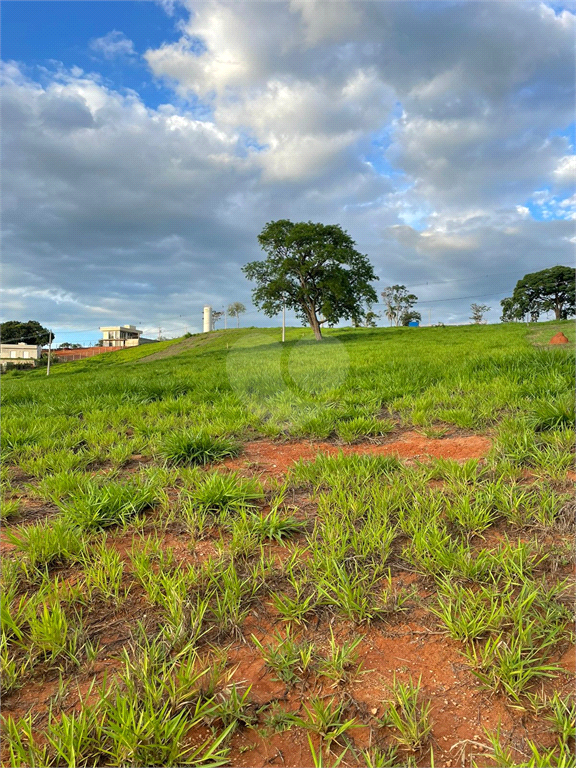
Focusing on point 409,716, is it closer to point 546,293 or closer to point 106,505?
point 106,505

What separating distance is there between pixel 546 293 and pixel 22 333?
120 metres

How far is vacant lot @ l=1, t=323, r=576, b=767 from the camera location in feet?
5.05

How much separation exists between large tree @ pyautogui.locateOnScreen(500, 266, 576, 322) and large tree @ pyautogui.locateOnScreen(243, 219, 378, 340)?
48.1 m

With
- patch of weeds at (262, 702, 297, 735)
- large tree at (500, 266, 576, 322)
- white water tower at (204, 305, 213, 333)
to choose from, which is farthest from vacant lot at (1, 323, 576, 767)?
white water tower at (204, 305, 213, 333)

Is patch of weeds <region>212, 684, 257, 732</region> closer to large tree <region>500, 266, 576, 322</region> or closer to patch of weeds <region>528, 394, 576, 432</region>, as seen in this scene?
patch of weeds <region>528, 394, 576, 432</region>

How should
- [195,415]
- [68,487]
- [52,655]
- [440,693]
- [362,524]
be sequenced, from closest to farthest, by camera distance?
[440,693]
[52,655]
[362,524]
[68,487]
[195,415]

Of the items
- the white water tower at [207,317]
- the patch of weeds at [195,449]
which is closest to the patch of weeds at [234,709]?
the patch of weeds at [195,449]

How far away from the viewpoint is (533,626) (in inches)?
75.9

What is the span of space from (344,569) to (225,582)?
0.69 metres

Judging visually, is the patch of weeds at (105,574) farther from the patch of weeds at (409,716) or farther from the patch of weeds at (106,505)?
the patch of weeds at (409,716)

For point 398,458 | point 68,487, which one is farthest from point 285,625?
point 68,487

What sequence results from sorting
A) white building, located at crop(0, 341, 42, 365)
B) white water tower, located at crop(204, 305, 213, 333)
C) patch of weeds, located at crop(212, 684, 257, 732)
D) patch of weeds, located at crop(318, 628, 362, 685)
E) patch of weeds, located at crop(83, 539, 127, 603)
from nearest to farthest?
patch of weeds, located at crop(212, 684, 257, 732) < patch of weeds, located at crop(318, 628, 362, 685) < patch of weeds, located at crop(83, 539, 127, 603) < white water tower, located at crop(204, 305, 213, 333) < white building, located at crop(0, 341, 42, 365)

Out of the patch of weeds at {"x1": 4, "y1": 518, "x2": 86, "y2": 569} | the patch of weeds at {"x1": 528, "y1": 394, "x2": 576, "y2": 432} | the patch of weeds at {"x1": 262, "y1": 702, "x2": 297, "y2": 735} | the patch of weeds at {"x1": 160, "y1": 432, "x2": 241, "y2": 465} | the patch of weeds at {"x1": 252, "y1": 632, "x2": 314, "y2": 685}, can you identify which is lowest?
the patch of weeds at {"x1": 262, "y1": 702, "x2": 297, "y2": 735}

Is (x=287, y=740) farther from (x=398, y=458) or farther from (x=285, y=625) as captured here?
(x=398, y=458)
